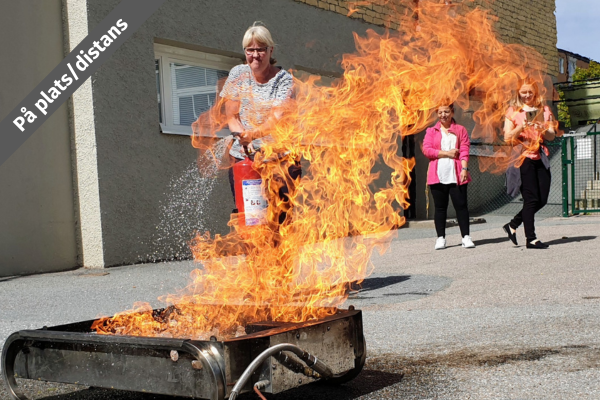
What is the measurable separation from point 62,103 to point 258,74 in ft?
15.9

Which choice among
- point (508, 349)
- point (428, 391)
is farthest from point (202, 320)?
point (508, 349)

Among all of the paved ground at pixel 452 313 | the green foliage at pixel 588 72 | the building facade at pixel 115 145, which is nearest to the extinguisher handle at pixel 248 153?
the paved ground at pixel 452 313

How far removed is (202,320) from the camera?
4.03 meters

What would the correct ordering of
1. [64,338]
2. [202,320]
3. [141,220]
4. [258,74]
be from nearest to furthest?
[64,338]
[202,320]
[258,74]
[141,220]

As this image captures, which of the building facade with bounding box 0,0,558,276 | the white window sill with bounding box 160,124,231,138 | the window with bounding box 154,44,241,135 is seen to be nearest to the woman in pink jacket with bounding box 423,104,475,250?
the white window sill with bounding box 160,124,231,138

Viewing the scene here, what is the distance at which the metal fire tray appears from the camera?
2.81m

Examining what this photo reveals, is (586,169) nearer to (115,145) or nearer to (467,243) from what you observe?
(467,243)

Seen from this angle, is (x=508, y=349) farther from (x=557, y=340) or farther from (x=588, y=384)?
(x=588, y=384)

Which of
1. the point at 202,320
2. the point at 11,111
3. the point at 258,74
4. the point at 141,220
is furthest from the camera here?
the point at 141,220

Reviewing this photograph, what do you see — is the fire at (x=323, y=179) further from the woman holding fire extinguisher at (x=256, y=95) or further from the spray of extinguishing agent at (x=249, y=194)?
the woman holding fire extinguisher at (x=256, y=95)

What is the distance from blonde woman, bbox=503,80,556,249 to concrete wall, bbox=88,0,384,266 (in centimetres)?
448

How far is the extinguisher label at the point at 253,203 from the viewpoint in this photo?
5.00m

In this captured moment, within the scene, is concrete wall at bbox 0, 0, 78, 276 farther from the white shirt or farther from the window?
the white shirt

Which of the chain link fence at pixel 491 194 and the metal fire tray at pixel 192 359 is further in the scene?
the chain link fence at pixel 491 194
